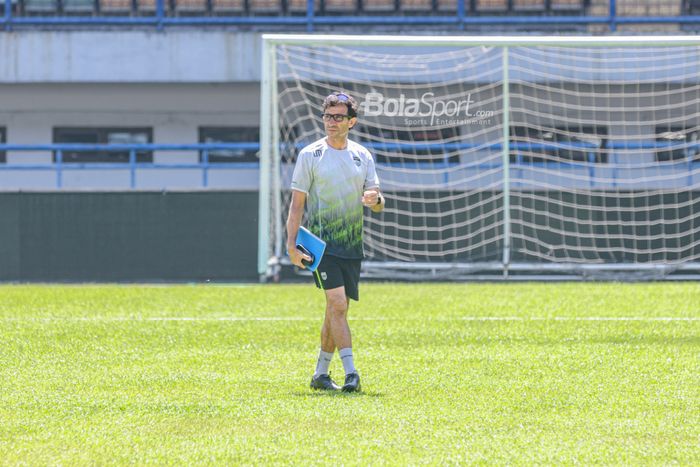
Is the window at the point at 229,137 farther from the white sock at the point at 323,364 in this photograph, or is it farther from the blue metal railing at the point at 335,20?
the white sock at the point at 323,364

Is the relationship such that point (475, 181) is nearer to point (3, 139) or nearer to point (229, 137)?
point (229, 137)

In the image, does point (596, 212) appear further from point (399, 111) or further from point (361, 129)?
point (361, 129)

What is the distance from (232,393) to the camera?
7328 millimetres

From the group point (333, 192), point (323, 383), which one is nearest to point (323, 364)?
point (323, 383)

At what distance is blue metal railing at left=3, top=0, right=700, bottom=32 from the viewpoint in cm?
2334

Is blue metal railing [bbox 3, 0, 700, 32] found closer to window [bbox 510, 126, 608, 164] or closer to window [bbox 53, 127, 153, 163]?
window [bbox 510, 126, 608, 164]

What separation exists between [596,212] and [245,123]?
36.3ft

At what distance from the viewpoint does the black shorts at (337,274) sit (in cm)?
766

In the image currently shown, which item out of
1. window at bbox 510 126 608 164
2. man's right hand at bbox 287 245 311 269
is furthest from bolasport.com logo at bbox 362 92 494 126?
man's right hand at bbox 287 245 311 269

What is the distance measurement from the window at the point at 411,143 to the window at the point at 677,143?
3.34 m

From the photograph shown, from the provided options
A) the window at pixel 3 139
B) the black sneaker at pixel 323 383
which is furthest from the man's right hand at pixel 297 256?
the window at pixel 3 139

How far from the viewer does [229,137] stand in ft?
93.5

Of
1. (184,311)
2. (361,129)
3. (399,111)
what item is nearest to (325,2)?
(361,129)

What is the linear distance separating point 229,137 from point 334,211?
21.0 metres
